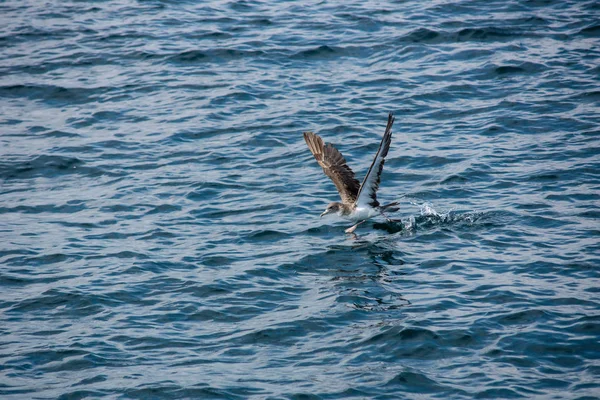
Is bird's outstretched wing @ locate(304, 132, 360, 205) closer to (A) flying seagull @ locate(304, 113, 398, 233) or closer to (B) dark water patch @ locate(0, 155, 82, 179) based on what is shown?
(A) flying seagull @ locate(304, 113, 398, 233)

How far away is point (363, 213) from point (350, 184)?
0.78m

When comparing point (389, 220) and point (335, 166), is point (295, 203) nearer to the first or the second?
point (335, 166)

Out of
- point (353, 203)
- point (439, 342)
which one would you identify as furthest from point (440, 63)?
point (439, 342)

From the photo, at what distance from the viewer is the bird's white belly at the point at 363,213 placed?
1356 centimetres

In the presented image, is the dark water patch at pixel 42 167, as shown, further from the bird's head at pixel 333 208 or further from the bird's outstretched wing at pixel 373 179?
the bird's outstretched wing at pixel 373 179

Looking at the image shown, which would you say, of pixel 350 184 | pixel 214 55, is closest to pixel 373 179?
pixel 350 184

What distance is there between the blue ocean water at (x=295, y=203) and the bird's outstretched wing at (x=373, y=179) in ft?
2.05

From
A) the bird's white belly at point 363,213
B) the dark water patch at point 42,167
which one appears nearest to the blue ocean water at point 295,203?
the dark water patch at point 42,167

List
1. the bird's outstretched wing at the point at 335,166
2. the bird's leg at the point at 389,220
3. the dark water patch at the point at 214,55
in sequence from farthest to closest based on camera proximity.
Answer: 1. the dark water patch at the point at 214,55
2. the bird's outstretched wing at the point at 335,166
3. the bird's leg at the point at 389,220

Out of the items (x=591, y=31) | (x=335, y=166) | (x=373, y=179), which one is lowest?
(x=335, y=166)

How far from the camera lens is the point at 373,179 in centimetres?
1295

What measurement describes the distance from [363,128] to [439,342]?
7.97 m

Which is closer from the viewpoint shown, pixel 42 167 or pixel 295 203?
pixel 295 203

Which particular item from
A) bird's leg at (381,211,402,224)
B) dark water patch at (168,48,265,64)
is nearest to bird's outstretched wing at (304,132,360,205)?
bird's leg at (381,211,402,224)
